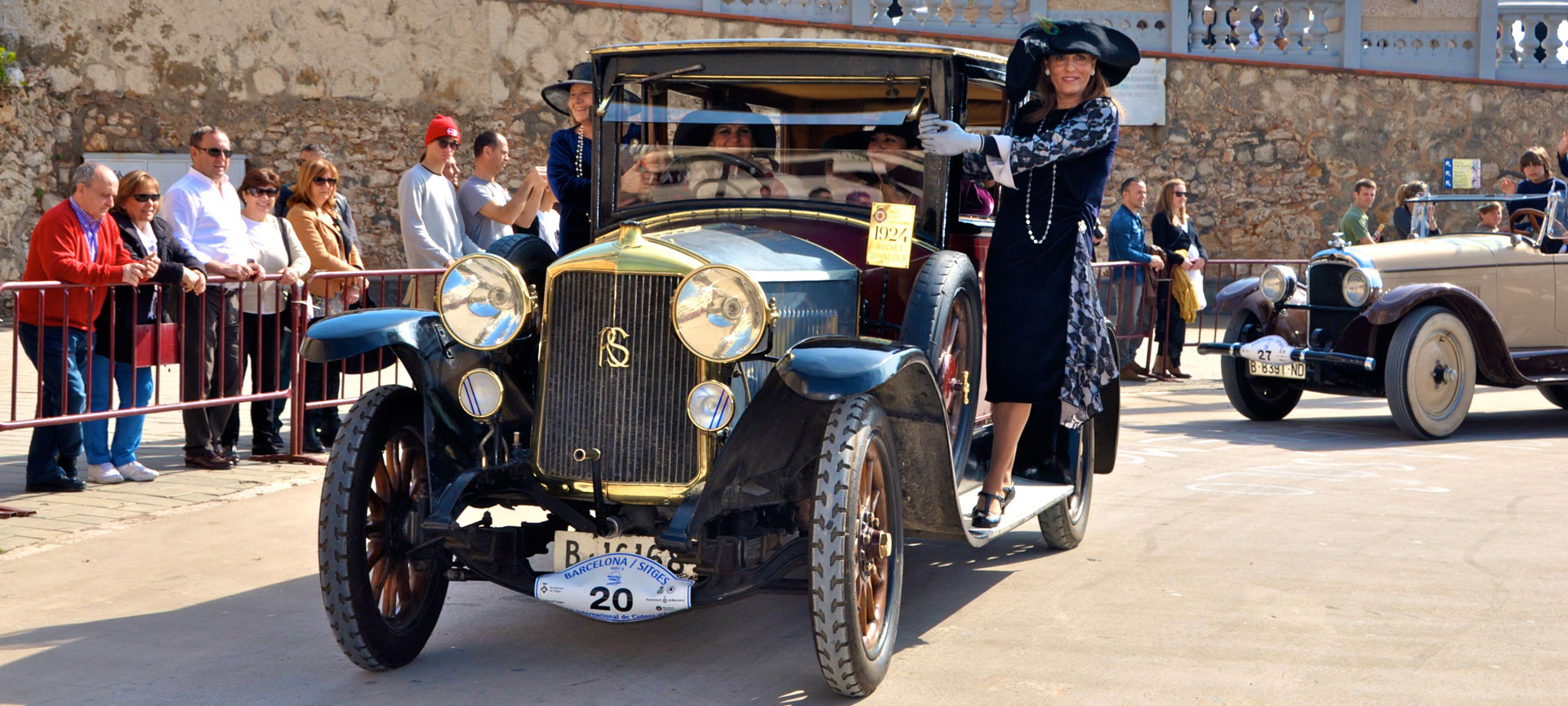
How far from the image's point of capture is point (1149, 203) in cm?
1928

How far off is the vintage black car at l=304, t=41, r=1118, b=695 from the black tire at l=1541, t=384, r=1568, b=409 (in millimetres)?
7360

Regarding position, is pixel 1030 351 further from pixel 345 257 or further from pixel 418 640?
pixel 345 257

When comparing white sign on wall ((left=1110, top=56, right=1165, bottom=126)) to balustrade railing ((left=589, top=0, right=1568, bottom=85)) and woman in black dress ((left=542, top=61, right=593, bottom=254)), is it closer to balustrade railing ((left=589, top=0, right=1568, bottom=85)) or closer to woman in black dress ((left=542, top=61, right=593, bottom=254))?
balustrade railing ((left=589, top=0, right=1568, bottom=85))

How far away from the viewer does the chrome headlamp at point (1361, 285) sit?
361 inches

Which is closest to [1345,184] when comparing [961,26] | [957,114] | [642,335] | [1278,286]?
[961,26]

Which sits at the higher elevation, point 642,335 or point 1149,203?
point 1149,203

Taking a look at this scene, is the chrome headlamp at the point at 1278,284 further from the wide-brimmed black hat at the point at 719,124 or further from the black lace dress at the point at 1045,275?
the wide-brimmed black hat at the point at 719,124

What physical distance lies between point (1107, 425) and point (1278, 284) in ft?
14.8

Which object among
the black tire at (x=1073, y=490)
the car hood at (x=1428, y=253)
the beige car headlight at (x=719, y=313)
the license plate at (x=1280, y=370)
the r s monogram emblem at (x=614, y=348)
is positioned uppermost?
the car hood at (x=1428, y=253)

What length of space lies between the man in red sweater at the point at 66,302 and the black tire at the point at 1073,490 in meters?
4.30

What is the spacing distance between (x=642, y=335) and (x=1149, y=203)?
53.7 feet

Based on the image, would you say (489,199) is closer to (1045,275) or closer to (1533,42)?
(1045,275)

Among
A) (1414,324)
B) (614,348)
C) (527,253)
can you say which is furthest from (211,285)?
(1414,324)

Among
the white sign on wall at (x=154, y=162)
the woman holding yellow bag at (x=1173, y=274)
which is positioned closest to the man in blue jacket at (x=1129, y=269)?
the woman holding yellow bag at (x=1173, y=274)
